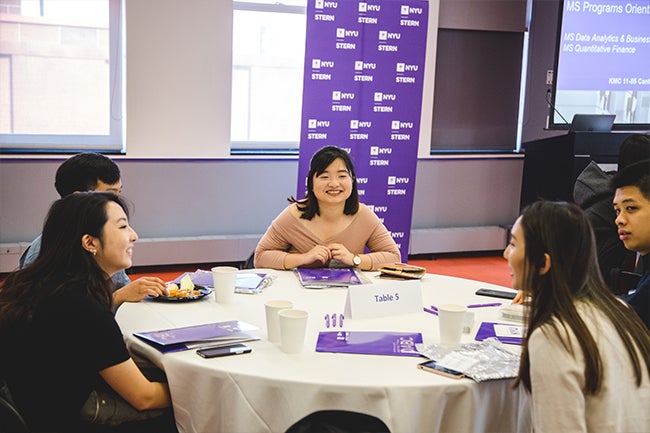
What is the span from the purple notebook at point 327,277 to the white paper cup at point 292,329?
0.69 metres

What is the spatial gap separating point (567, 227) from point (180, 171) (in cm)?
436

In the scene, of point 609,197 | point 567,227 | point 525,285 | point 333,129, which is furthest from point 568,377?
point 333,129

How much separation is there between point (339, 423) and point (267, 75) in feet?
14.7

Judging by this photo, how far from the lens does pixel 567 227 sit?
1645 mm

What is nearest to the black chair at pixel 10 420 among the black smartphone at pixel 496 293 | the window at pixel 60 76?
the black smartphone at pixel 496 293

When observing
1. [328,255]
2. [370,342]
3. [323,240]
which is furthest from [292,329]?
[323,240]

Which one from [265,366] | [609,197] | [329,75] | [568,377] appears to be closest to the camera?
[568,377]

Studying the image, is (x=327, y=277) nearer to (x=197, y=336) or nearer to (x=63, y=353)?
(x=197, y=336)

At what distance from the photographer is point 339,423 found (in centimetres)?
177

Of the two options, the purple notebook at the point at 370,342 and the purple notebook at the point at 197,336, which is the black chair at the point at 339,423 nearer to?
the purple notebook at the point at 370,342

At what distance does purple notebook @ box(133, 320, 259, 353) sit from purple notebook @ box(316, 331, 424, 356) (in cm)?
22

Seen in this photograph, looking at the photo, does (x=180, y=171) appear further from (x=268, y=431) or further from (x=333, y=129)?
(x=268, y=431)

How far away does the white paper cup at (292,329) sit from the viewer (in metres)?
1.91

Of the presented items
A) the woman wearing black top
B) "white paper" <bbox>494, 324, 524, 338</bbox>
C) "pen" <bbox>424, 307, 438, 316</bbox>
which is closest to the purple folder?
"white paper" <bbox>494, 324, 524, 338</bbox>
